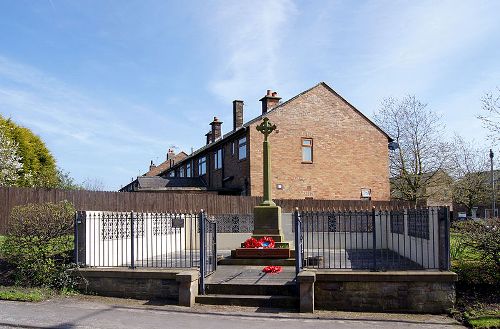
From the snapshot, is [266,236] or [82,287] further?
[266,236]

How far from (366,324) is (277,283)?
8.72 ft

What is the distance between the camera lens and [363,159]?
33.1 metres

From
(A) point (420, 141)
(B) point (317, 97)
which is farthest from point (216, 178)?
(A) point (420, 141)

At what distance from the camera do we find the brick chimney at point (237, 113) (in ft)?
125

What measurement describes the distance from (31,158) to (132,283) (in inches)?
1163

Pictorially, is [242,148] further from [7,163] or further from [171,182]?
[7,163]

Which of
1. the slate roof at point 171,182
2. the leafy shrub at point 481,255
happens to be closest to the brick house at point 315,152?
the slate roof at point 171,182

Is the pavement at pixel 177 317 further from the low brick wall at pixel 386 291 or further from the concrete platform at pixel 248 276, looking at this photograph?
the concrete platform at pixel 248 276

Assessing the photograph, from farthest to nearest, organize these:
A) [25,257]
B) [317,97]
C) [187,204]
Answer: [317,97], [187,204], [25,257]

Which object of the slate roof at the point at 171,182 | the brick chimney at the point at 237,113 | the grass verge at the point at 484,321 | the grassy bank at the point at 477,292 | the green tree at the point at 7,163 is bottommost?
the grass verge at the point at 484,321

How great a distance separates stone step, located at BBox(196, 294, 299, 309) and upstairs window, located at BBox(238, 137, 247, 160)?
67.3 feet

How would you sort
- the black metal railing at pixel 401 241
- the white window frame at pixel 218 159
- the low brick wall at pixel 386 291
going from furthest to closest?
1. the white window frame at pixel 218 159
2. the black metal railing at pixel 401 241
3. the low brick wall at pixel 386 291

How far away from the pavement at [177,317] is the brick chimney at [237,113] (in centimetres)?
2767

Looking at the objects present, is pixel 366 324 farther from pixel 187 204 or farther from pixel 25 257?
pixel 187 204
